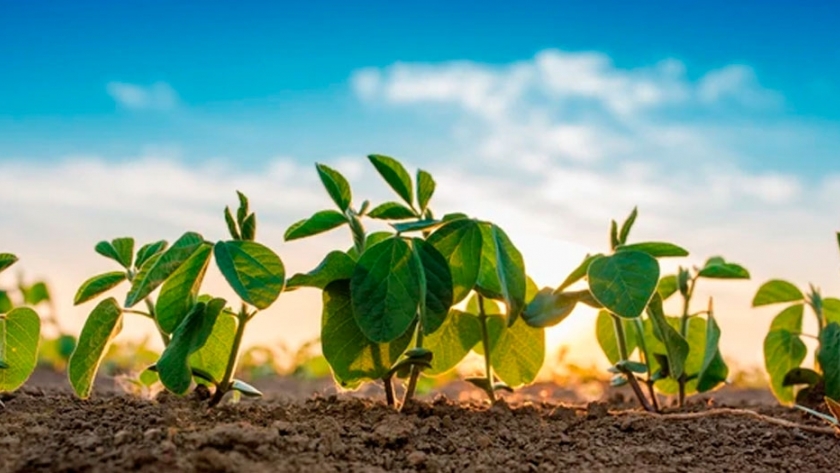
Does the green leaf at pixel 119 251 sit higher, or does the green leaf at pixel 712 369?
the green leaf at pixel 119 251

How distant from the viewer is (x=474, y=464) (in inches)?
77.6

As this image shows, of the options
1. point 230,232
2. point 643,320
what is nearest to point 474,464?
point 230,232

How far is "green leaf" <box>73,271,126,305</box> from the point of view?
2.33 metres

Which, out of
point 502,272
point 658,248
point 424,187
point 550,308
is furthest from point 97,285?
point 658,248

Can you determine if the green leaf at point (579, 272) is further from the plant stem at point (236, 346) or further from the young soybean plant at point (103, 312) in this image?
the young soybean plant at point (103, 312)

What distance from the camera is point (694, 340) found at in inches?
117

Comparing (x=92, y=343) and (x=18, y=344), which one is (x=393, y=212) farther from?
(x=18, y=344)

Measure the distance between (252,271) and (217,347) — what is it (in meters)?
0.44

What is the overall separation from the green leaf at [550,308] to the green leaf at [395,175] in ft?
1.48

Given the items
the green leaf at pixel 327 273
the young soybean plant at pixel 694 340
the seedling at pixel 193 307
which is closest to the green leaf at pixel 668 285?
the young soybean plant at pixel 694 340

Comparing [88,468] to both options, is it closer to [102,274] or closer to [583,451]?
[102,274]

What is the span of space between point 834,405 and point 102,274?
6.47 ft

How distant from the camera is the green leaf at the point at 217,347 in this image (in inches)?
95.0

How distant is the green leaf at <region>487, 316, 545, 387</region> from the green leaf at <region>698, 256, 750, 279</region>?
549 mm
